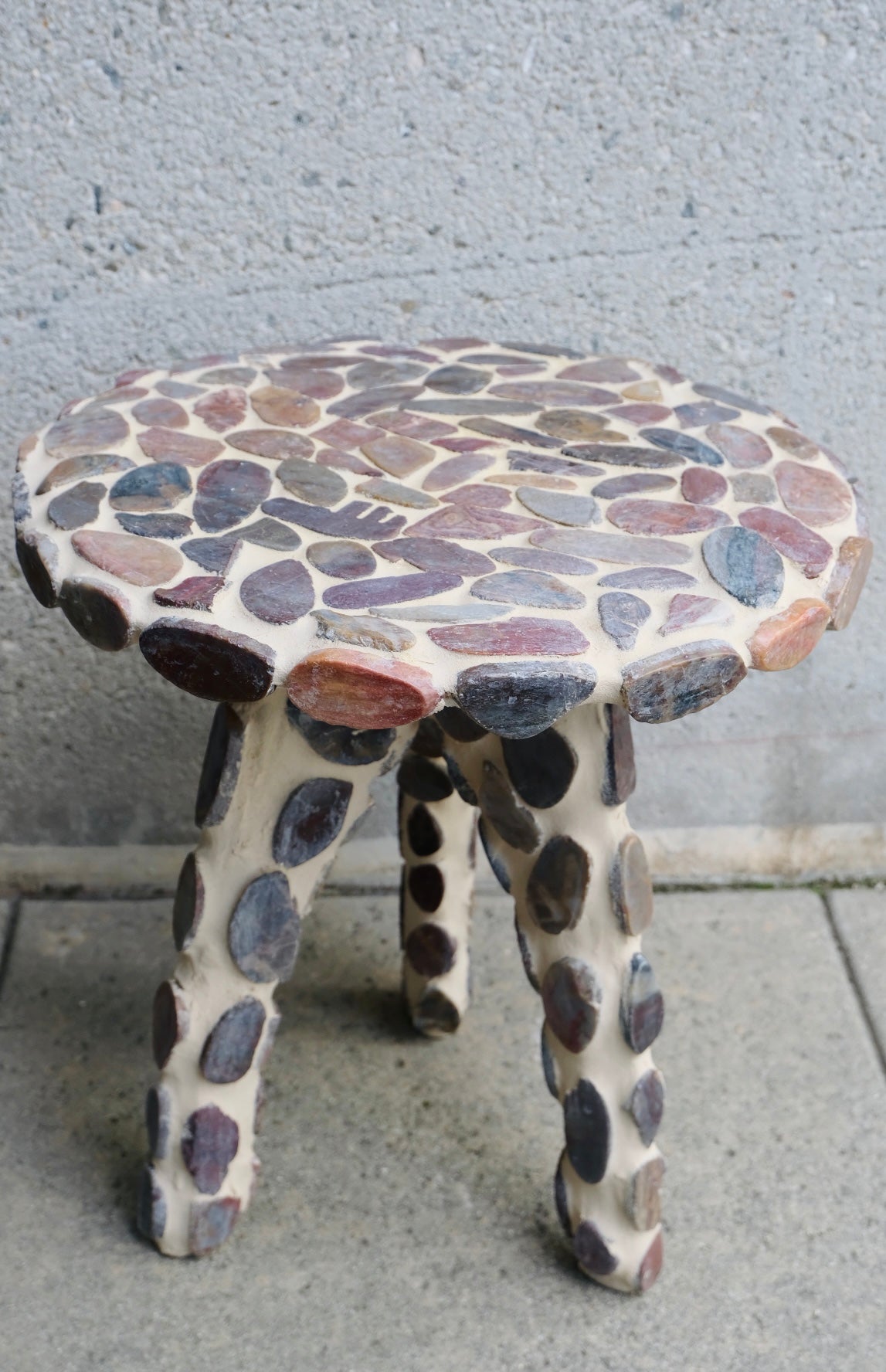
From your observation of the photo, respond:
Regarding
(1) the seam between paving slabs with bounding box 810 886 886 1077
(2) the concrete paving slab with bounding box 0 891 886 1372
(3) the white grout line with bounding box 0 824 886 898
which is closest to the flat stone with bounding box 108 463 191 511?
(2) the concrete paving slab with bounding box 0 891 886 1372

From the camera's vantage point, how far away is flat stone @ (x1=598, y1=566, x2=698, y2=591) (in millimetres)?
850

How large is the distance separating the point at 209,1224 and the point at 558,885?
0.42m

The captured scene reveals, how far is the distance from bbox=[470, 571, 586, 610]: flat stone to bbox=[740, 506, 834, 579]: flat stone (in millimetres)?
162

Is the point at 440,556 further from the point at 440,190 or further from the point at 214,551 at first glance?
the point at 440,190

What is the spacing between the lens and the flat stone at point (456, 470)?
98 cm

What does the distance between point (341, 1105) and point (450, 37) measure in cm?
100

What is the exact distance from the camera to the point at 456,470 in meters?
1.00

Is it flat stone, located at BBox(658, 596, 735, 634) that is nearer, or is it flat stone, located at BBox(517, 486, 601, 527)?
flat stone, located at BBox(658, 596, 735, 634)

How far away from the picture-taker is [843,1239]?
48.6 inches

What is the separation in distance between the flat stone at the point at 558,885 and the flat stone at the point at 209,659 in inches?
13.1

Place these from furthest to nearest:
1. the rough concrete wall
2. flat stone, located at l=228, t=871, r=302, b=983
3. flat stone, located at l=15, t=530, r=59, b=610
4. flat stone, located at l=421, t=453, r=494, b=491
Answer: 1. the rough concrete wall
2. flat stone, located at l=228, t=871, r=302, b=983
3. flat stone, located at l=421, t=453, r=494, b=491
4. flat stone, located at l=15, t=530, r=59, b=610

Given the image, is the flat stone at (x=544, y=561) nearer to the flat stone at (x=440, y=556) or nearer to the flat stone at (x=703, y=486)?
the flat stone at (x=440, y=556)

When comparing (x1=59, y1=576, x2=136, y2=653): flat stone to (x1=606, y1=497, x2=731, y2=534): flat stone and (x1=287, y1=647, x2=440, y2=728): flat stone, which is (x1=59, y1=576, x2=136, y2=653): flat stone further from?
(x1=606, y1=497, x2=731, y2=534): flat stone

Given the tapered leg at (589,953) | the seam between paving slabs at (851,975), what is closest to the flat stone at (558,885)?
the tapered leg at (589,953)
